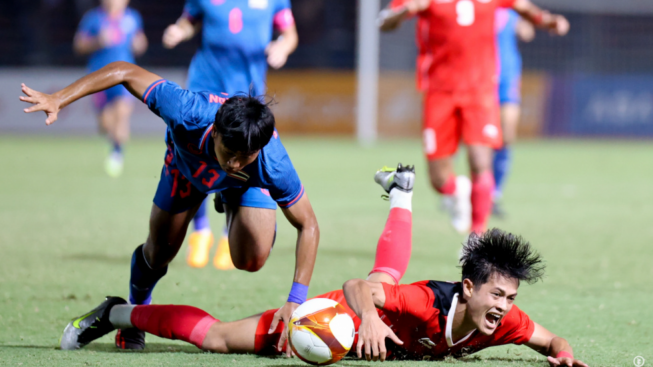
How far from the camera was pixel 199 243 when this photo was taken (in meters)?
6.06

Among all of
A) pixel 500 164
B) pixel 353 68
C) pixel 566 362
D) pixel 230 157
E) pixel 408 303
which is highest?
pixel 353 68

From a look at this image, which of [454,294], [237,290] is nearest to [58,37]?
[237,290]

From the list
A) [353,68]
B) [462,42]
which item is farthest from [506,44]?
[353,68]

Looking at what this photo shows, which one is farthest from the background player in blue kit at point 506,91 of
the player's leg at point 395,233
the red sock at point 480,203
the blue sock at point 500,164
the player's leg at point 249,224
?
the player's leg at point 249,224

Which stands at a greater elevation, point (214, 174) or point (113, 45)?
point (113, 45)

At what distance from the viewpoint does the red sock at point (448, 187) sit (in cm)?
687

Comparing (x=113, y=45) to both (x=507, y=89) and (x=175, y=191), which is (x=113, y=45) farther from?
(x=175, y=191)

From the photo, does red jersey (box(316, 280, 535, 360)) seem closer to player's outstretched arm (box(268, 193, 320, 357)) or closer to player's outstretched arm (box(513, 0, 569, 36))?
player's outstretched arm (box(268, 193, 320, 357))

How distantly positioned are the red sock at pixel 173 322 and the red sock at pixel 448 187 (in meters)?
3.53

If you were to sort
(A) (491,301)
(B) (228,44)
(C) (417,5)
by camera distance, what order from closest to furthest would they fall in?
(A) (491,301) → (B) (228,44) → (C) (417,5)

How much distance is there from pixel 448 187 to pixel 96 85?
12.7 feet

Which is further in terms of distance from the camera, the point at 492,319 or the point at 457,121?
the point at 457,121

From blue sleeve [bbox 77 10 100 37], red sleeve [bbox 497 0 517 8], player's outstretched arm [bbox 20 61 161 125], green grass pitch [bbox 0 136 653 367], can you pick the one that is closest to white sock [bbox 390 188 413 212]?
green grass pitch [bbox 0 136 653 367]

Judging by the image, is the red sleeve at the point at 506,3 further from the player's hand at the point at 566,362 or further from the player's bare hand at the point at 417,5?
the player's hand at the point at 566,362
